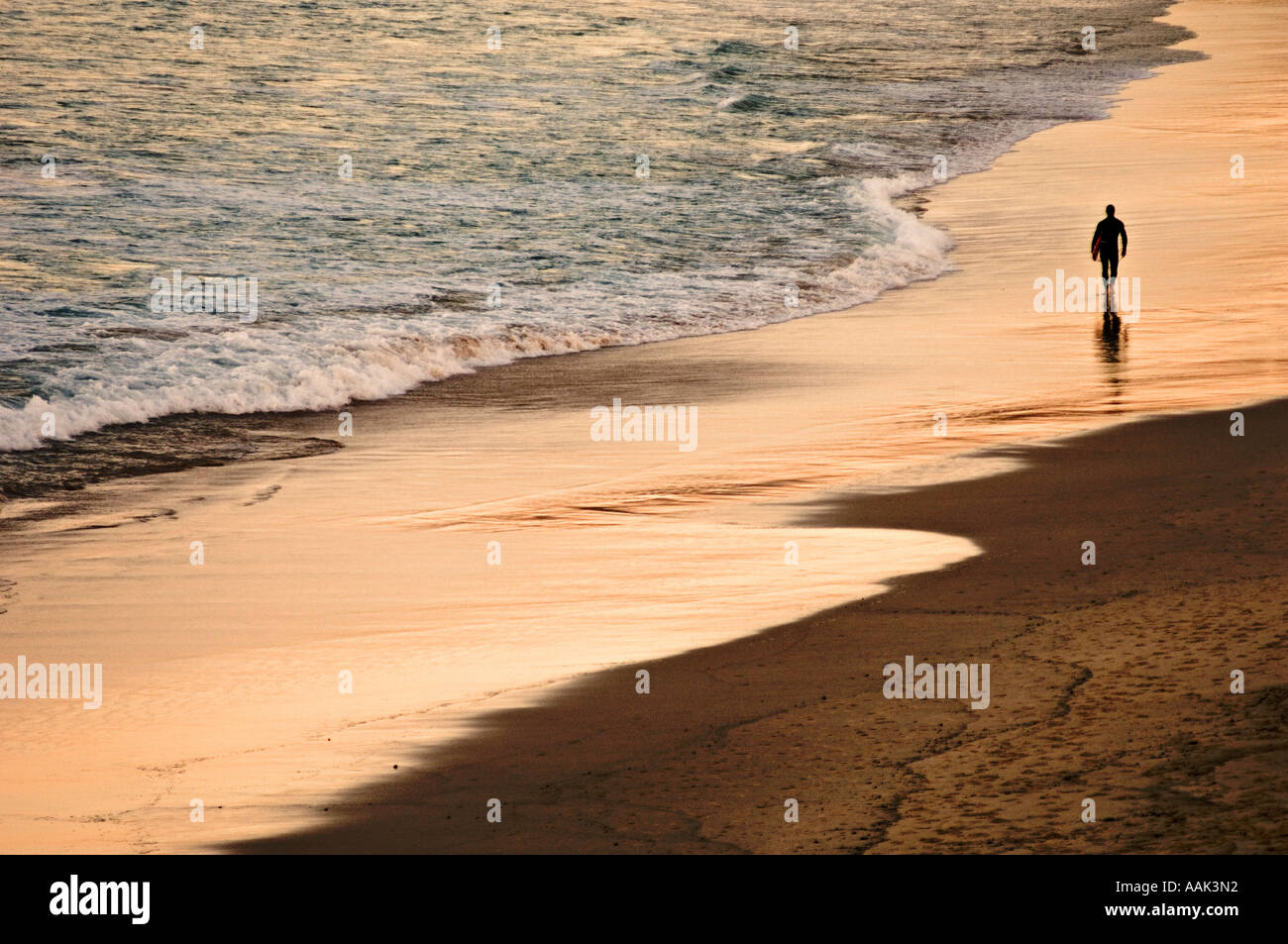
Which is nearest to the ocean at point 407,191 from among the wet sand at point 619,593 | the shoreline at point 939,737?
the wet sand at point 619,593

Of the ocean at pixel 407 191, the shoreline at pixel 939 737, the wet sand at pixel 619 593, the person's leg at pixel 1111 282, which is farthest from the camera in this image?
the person's leg at pixel 1111 282

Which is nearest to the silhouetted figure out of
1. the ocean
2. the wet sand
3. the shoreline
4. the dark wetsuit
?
the dark wetsuit

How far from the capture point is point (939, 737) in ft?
21.2

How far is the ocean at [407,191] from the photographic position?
1627 centimetres

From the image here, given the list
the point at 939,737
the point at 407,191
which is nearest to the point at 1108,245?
the point at 939,737

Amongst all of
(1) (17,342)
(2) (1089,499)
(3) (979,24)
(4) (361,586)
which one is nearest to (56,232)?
(1) (17,342)

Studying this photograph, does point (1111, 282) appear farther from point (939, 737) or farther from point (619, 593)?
point (939, 737)

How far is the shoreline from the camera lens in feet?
18.5

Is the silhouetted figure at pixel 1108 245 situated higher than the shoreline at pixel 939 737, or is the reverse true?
the silhouetted figure at pixel 1108 245

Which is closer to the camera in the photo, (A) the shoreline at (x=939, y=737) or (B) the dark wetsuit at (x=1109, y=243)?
(A) the shoreline at (x=939, y=737)

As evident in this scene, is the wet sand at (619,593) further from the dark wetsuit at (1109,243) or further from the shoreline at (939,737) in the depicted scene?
the dark wetsuit at (1109,243)

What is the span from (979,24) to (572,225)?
4609 cm

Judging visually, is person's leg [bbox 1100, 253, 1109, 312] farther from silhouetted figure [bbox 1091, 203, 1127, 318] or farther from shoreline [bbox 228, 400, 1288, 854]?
shoreline [bbox 228, 400, 1288, 854]

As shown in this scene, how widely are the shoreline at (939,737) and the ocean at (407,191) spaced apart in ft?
22.7
